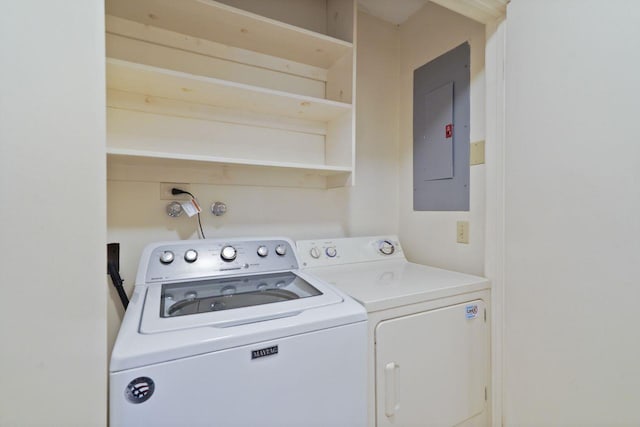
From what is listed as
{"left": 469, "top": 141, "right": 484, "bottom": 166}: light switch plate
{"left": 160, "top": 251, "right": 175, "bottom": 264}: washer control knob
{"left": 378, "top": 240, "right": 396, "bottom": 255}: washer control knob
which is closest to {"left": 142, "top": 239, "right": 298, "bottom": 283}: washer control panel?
{"left": 160, "top": 251, "right": 175, "bottom": 264}: washer control knob

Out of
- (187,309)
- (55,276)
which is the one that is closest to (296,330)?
(187,309)

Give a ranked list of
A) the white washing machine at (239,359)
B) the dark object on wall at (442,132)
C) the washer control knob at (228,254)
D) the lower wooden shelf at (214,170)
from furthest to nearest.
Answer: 1. the dark object on wall at (442,132)
2. the washer control knob at (228,254)
3. the lower wooden shelf at (214,170)
4. the white washing machine at (239,359)

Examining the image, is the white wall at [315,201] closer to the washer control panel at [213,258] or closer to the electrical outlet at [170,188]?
the electrical outlet at [170,188]

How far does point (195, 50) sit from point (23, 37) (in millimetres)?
1092

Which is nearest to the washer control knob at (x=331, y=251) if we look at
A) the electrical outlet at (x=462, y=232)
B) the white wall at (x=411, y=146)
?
the white wall at (x=411, y=146)

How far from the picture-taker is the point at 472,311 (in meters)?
1.30

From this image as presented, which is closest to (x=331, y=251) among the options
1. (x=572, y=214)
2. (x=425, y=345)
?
(x=425, y=345)

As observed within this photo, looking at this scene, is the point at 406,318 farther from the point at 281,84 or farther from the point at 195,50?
the point at 195,50

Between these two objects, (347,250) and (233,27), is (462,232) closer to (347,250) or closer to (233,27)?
(347,250)

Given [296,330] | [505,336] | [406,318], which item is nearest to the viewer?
[296,330]

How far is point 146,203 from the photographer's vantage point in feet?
4.60

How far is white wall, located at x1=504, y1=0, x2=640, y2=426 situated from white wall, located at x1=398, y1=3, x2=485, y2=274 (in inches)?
7.7

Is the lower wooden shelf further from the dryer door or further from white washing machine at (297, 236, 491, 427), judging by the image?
the dryer door

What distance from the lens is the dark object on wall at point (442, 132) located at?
5.18ft
